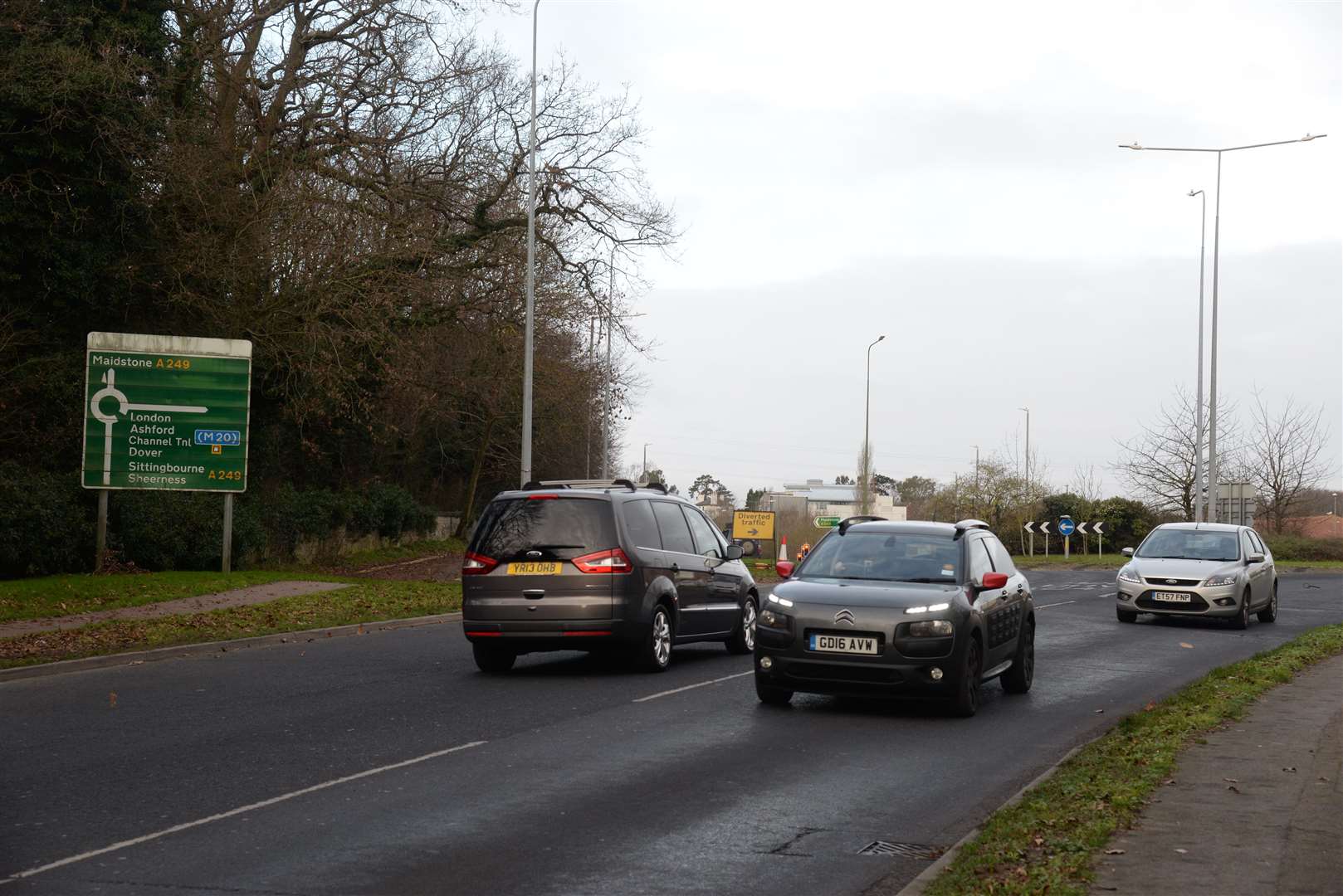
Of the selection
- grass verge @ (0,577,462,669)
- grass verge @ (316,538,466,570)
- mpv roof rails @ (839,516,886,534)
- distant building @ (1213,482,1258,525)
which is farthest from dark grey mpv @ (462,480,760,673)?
distant building @ (1213,482,1258,525)

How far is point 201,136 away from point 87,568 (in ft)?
29.6

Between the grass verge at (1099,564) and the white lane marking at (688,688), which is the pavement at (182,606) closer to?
the white lane marking at (688,688)

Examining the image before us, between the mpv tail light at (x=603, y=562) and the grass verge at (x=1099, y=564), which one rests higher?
the mpv tail light at (x=603, y=562)

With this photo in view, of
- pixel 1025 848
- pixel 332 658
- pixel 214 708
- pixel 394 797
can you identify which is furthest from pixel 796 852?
pixel 332 658

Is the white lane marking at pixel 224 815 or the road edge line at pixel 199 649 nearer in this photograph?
the white lane marking at pixel 224 815

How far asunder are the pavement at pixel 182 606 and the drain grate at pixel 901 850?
507 inches

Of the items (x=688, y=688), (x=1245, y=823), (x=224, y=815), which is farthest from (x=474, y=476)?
(x=1245, y=823)

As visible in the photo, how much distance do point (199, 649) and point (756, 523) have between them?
27.3 m

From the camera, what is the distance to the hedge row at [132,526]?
22750 mm

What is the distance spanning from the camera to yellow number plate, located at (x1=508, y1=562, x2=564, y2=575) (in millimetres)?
13867

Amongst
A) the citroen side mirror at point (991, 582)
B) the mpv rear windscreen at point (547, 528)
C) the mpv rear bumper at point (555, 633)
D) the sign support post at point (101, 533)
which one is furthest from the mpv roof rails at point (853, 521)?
the sign support post at point (101, 533)

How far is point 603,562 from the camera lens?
45.5ft

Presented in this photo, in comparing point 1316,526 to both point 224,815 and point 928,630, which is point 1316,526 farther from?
point 224,815

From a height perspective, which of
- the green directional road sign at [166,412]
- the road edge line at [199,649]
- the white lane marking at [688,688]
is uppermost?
the green directional road sign at [166,412]
